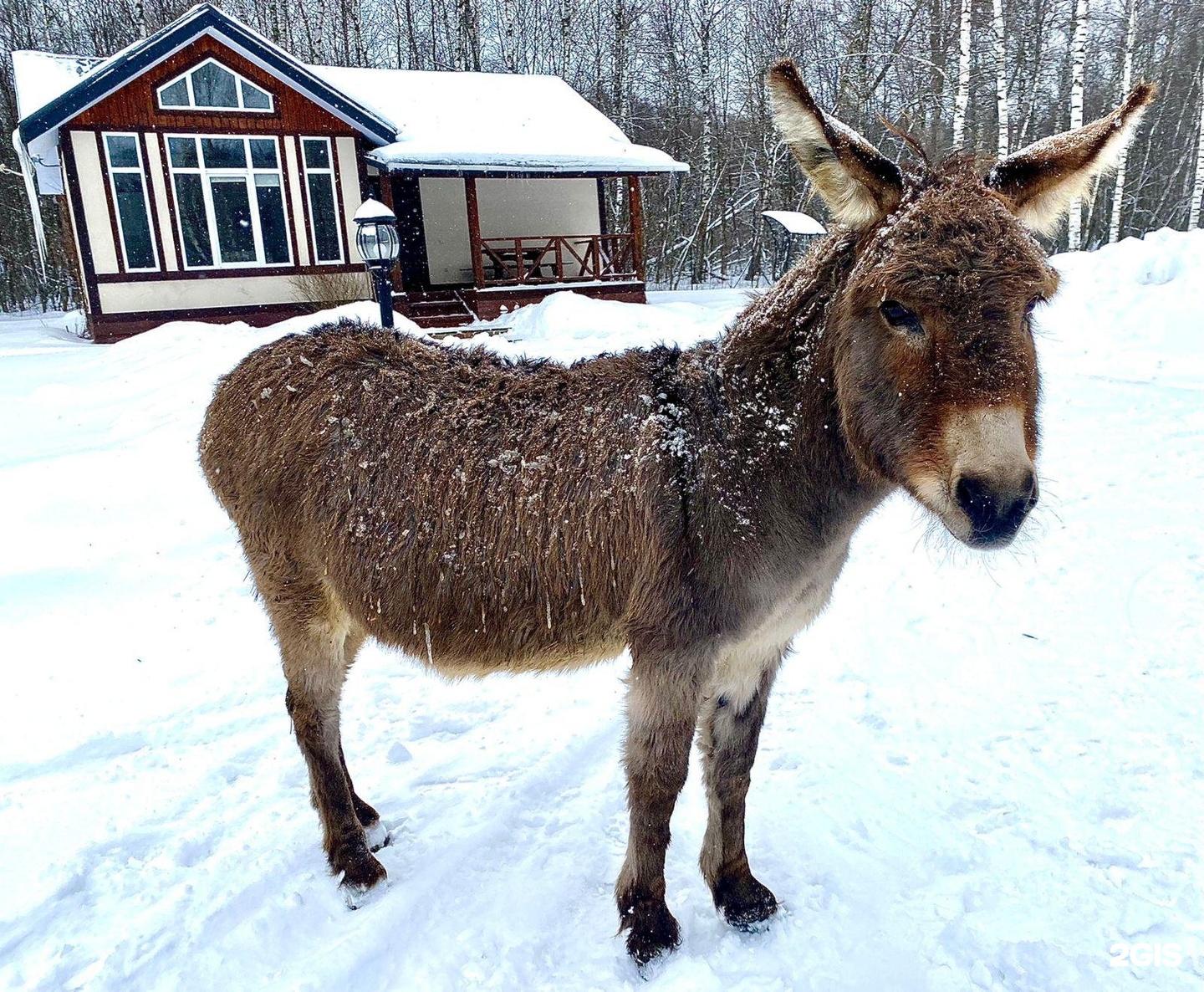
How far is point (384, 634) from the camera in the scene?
2.50 metres

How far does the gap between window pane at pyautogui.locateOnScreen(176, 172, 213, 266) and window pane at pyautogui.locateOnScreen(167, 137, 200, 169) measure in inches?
8.5

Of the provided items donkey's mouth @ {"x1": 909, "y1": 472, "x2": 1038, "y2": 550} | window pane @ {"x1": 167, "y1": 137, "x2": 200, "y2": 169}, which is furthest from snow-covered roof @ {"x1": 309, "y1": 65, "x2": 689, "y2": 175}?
donkey's mouth @ {"x1": 909, "y1": 472, "x2": 1038, "y2": 550}

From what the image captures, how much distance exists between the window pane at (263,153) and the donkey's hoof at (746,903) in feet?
59.9

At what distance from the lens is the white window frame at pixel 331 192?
649 inches

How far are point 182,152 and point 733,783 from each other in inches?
718

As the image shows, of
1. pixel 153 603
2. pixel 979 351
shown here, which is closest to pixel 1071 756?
pixel 979 351

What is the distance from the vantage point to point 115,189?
15148 millimetres

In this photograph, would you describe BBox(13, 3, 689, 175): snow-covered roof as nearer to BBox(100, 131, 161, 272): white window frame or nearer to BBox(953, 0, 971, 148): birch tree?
BBox(100, 131, 161, 272): white window frame

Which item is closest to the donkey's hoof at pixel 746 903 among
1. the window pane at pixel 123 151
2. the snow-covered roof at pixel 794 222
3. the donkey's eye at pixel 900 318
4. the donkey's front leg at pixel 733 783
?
the donkey's front leg at pixel 733 783

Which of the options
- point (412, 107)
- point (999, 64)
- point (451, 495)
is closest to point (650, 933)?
point (451, 495)

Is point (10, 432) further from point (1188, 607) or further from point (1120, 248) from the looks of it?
point (1120, 248)

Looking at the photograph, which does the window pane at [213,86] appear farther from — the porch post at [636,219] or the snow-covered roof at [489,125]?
the porch post at [636,219]

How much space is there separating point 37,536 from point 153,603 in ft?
4.62

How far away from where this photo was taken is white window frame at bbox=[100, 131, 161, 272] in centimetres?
1487
